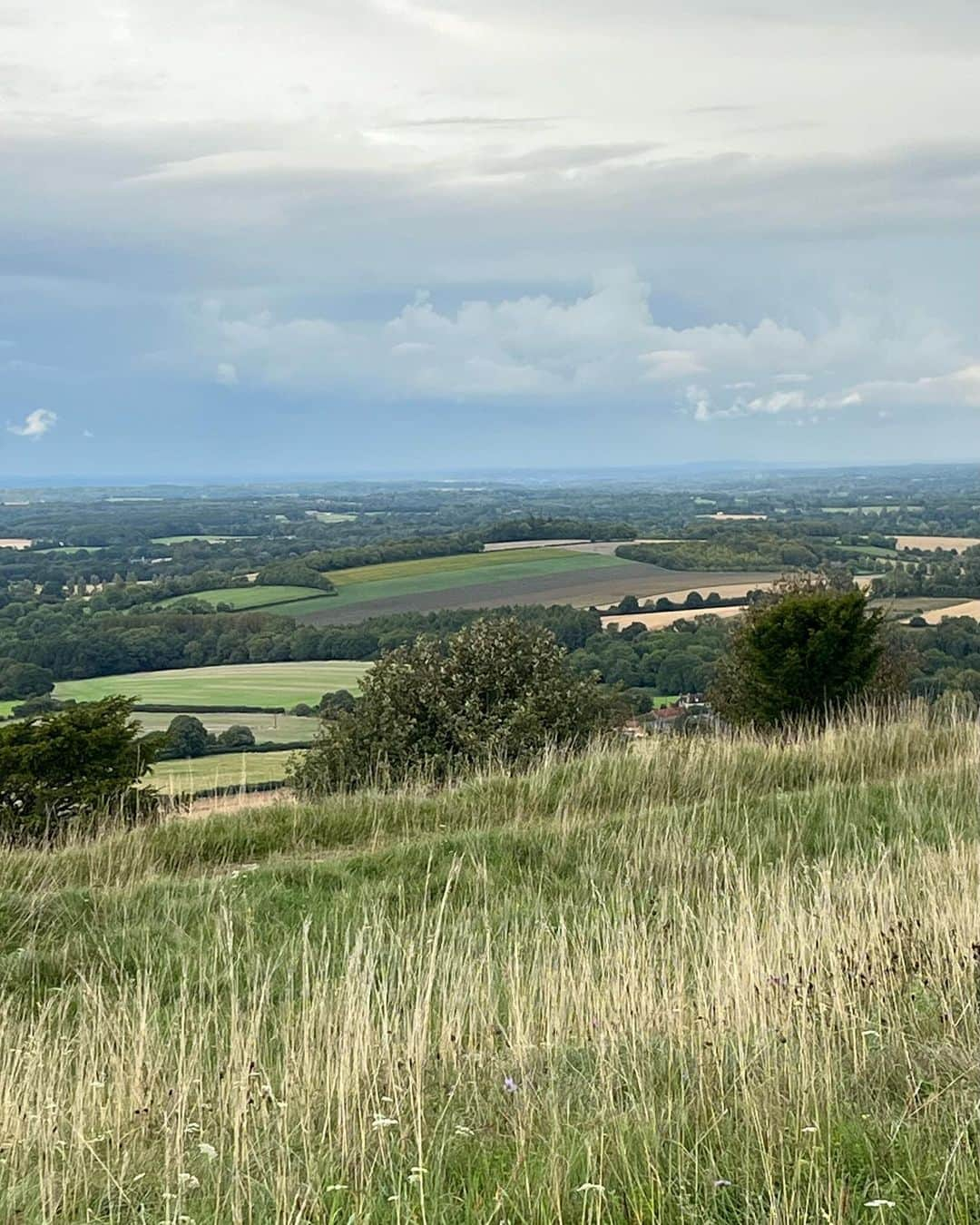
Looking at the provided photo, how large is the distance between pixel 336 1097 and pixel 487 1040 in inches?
35.1

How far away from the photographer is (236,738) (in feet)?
117

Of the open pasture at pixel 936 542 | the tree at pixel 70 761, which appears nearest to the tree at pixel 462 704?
the tree at pixel 70 761

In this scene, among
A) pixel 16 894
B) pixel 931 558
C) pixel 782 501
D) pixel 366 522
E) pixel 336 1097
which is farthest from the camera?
pixel 782 501

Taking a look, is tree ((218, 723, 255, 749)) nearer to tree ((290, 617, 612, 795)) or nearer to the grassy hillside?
tree ((290, 617, 612, 795))

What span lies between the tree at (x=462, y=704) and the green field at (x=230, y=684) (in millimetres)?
21875

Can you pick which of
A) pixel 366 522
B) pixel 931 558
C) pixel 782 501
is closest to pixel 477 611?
pixel 931 558

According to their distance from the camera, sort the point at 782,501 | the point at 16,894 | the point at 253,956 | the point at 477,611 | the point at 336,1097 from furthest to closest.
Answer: the point at 782,501 → the point at 477,611 → the point at 16,894 → the point at 253,956 → the point at 336,1097

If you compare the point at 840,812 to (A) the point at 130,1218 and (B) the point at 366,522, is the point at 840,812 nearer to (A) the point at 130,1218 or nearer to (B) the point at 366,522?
(A) the point at 130,1218

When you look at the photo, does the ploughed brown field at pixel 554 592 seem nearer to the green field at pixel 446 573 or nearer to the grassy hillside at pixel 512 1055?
the green field at pixel 446 573

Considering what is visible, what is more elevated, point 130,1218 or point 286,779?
point 130,1218

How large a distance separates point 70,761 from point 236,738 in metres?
18.4

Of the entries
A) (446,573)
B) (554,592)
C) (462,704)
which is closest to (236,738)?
(462,704)

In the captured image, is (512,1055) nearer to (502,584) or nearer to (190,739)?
(190,739)

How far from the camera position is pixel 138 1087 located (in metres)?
4.25
